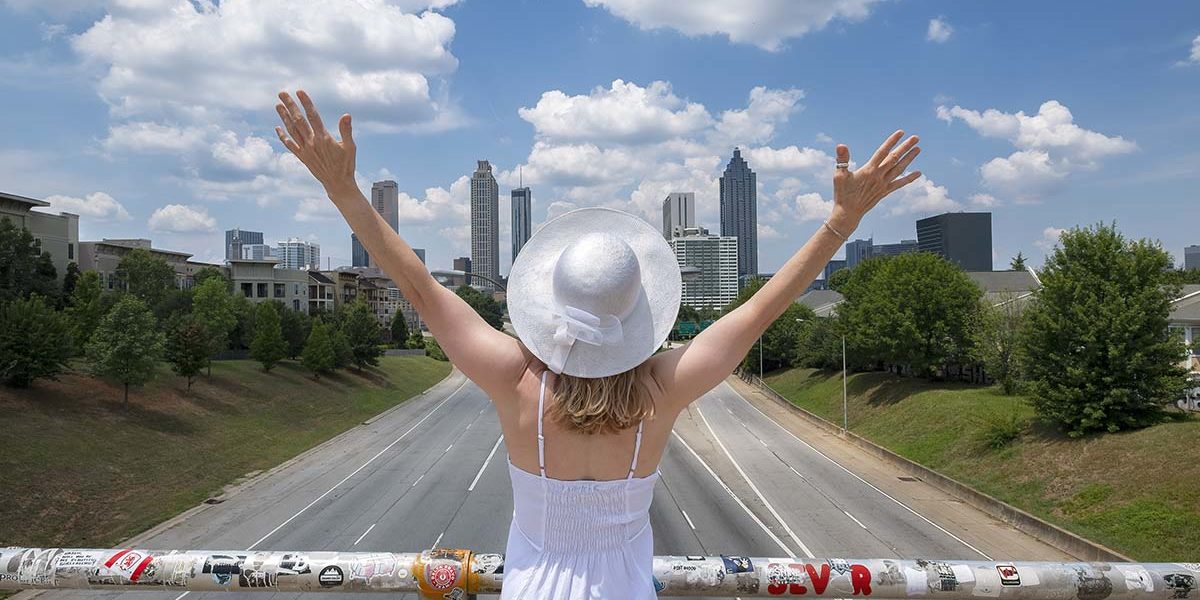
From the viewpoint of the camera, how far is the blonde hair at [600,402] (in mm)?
1889

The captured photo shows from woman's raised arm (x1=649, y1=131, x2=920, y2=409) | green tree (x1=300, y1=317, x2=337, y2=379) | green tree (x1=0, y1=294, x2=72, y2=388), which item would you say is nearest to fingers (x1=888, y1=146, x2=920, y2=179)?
woman's raised arm (x1=649, y1=131, x2=920, y2=409)

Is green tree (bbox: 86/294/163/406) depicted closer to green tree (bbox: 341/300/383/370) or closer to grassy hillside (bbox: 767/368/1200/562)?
green tree (bbox: 341/300/383/370)

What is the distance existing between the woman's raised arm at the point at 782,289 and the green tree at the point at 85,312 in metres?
41.5

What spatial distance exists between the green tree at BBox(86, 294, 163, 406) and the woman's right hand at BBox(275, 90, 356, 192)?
38.6 meters

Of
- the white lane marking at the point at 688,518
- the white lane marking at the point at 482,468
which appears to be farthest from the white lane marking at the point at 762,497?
the white lane marking at the point at 482,468

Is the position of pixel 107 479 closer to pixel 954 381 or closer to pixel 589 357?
pixel 589 357

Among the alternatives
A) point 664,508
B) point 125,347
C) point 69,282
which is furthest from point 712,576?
point 69,282

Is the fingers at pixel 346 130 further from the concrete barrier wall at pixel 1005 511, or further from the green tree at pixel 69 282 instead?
the green tree at pixel 69 282

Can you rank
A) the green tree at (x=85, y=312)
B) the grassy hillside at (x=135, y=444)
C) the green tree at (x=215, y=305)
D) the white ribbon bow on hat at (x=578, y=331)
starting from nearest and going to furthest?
the white ribbon bow on hat at (x=578, y=331) → the grassy hillside at (x=135, y=444) → the green tree at (x=85, y=312) → the green tree at (x=215, y=305)

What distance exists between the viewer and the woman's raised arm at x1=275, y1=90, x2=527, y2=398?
2.03m

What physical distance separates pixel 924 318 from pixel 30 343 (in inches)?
1821

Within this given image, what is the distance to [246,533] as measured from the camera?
21703 millimetres

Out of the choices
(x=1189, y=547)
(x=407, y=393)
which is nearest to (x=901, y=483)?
(x=1189, y=547)

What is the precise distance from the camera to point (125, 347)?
3453 cm
